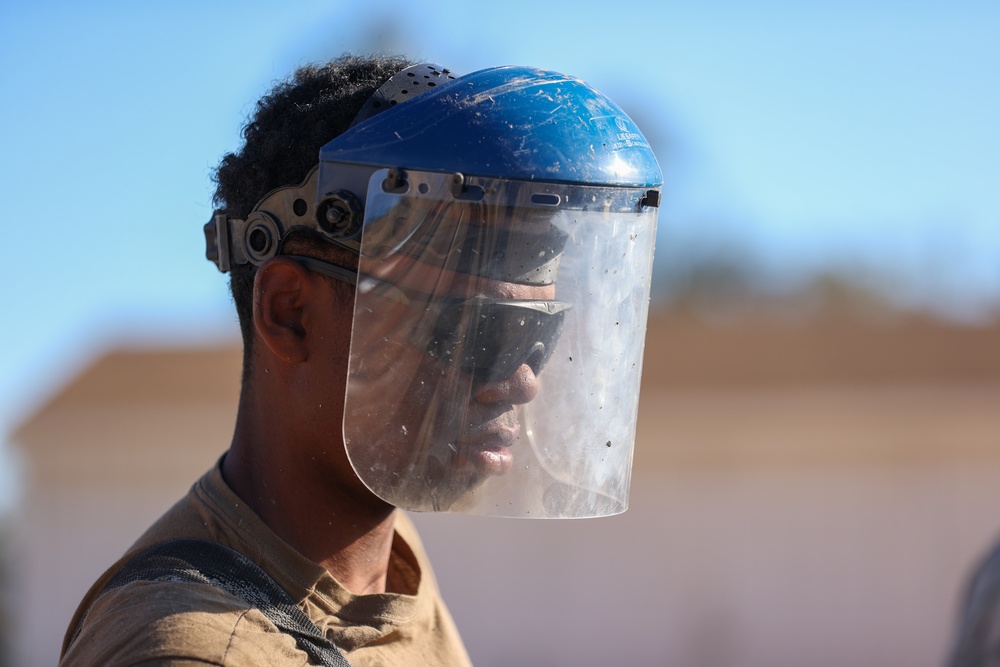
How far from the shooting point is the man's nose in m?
2.11

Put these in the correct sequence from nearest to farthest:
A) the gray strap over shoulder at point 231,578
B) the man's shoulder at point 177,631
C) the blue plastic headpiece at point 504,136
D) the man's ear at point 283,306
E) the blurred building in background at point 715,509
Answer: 1. the man's shoulder at point 177,631
2. the gray strap over shoulder at point 231,578
3. the blue plastic headpiece at point 504,136
4. the man's ear at point 283,306
5. the blurred building in background at point 715,509

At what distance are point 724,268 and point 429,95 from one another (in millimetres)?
31127

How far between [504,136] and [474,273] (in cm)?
26

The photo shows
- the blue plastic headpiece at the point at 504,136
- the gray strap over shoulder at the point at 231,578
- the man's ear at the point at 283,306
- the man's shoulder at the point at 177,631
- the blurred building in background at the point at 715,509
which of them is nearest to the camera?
the man's shoulder at the point at 177,631

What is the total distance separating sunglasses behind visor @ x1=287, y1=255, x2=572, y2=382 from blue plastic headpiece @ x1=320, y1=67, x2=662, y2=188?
24 centimetres

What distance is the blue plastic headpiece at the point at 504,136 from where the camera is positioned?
2.05 meters

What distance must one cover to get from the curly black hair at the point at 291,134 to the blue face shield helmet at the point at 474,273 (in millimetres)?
79

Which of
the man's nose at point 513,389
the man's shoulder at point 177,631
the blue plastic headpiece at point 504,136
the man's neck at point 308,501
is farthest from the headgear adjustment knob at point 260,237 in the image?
the man's shoulder at point 177,631

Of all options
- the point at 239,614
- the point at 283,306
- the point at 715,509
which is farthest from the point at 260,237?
the point at 715,509

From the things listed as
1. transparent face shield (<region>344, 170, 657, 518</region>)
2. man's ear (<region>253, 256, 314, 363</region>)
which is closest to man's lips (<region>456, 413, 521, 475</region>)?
transparent face shield (<region>344, 170, 657, 518</region>)

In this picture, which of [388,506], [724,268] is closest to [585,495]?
[388,506]

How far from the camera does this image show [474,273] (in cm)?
208

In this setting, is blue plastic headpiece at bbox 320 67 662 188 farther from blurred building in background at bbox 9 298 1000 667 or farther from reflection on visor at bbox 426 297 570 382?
blurred building in background at bbox 9 298 1000 667

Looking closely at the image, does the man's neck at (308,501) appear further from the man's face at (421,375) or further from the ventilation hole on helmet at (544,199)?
the ventilation hole on helmet at (544,199)
